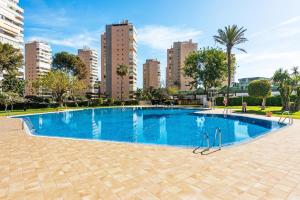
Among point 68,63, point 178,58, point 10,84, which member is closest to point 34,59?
point 68,63

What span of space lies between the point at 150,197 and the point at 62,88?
40639mm

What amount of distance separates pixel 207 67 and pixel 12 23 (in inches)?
2155

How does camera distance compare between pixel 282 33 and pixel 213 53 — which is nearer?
pixel 282 33

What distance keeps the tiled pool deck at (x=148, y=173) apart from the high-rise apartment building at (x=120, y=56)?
69.9 m

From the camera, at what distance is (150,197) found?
4.28 meters

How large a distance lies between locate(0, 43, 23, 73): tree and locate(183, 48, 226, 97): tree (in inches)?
1319

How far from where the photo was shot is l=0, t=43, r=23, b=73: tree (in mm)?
35688

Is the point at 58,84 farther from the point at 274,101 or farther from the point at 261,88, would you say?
the point at 274,101

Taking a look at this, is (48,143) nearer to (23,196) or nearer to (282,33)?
(23,196)

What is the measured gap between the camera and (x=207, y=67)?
43.5 metres

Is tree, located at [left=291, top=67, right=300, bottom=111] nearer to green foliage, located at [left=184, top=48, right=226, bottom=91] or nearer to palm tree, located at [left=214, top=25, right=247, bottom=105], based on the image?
palm tree, located at [left=214, top=25, right=247, bottom=105]

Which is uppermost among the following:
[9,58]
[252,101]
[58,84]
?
[9,58]

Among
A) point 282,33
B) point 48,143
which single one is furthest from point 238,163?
point 282,33

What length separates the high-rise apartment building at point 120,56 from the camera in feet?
257
